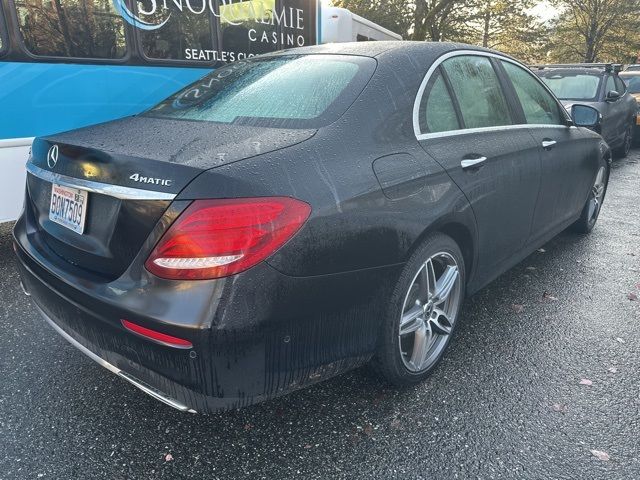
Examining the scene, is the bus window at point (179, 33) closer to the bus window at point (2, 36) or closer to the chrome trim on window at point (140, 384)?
the bus window at point (2, 36)

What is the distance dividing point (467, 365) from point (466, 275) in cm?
49

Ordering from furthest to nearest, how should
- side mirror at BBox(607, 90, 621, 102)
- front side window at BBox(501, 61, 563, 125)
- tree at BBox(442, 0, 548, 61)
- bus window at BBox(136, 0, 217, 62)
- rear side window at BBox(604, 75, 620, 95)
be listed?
1. tree at BBox(442, 0, 548, 61)
2. rear side window at BBox(604, 75, 620, 95)
3. side mirror at BBox(607, 90, 621, 102)
4. bus window at BBox(136, 0, 217, 62)
5. front side window at BBox(501, 61, 563, 125)

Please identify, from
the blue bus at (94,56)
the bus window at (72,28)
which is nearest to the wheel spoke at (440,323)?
the blue bus at (94,56)

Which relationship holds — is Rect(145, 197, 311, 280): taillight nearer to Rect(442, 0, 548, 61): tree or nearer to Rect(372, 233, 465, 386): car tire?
Rect(372, 233, 465, 386): car tire

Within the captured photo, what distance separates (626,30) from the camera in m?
27.6

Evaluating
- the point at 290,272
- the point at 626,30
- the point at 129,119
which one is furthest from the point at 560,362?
the point at 626,30

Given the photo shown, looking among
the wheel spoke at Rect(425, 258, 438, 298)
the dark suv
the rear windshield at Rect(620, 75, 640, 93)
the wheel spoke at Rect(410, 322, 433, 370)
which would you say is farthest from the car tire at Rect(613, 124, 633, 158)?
the wheel spoke at Rect(410, 322, 433, 370)

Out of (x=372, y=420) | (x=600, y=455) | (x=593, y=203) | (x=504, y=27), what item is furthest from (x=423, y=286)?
(x=504, y=27)

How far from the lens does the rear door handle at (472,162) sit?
2.50 meters

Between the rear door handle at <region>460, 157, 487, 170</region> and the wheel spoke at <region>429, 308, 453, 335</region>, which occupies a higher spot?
the rear door handle at <region>460, 157, 487, 170</region>

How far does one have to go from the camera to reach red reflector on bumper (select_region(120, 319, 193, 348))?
5.39 ft

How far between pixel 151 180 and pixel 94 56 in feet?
11.3

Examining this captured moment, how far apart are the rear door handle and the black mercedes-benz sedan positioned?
0.06 ft

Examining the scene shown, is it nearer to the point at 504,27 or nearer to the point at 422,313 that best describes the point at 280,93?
the point at 422,313
